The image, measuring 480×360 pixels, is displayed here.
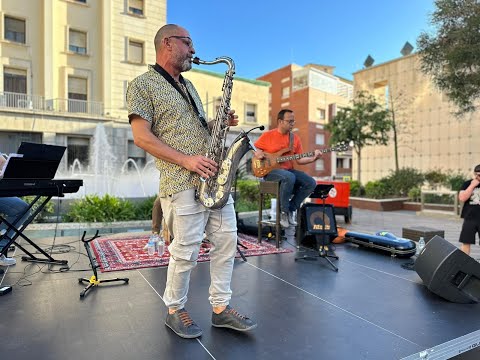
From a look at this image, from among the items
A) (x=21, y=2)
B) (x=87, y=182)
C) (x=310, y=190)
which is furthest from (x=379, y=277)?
(x=21, y=2)

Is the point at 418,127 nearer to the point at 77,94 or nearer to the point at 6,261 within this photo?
the point at 6,261

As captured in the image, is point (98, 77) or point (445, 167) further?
point (98, 77)

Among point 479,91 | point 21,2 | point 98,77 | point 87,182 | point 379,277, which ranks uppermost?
point 21,2

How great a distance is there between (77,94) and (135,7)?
5.94 m

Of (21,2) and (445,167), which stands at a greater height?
(21,2)

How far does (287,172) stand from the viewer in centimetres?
484

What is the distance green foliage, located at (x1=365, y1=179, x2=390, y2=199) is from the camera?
1273 cm

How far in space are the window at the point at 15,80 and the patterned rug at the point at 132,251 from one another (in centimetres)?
1516

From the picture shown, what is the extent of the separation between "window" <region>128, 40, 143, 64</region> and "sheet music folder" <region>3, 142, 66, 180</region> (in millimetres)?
17135

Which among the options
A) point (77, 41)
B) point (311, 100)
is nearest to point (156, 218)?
point (77, 41)

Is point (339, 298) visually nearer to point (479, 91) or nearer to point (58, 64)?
point (479, 91)

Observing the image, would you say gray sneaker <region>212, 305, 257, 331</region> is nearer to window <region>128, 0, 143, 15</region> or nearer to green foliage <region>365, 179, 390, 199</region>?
green foliage <region>365, 179, 390, 199</region>

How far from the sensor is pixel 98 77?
18.3m

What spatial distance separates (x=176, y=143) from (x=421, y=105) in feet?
55.9
